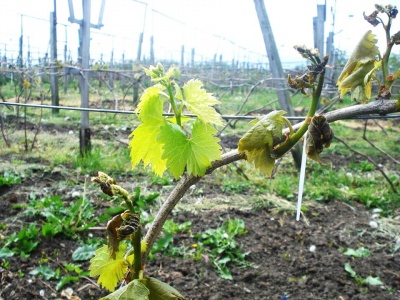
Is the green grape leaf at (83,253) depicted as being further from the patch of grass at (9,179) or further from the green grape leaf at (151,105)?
the green grape leaf at (151,105)

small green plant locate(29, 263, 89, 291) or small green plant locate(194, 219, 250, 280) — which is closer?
small green plant locate(29, 263, 89, 291)

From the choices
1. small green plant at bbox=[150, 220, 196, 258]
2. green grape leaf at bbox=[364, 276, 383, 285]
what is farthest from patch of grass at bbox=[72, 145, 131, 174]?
green grape leaf at bbox=[364, 276, 383, 285]

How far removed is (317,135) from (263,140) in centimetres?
9

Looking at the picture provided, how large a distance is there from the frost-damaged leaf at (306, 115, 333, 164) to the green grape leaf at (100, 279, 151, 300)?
0.96ft

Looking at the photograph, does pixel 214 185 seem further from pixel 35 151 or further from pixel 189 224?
pixel 35 151

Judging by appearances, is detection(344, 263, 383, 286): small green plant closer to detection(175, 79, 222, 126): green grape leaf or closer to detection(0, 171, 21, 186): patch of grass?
detection(175, 79, 222, 126): green grape leaf

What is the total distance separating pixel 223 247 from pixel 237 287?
1.30 ft

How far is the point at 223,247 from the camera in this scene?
2773 mm

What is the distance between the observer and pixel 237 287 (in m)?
2.41

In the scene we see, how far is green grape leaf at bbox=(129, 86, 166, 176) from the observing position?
64 centimetres

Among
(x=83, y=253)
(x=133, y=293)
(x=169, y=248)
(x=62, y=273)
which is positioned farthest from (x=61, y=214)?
(x=133, y=293)

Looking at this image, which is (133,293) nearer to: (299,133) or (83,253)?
(299,133)

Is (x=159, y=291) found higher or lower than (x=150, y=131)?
lower

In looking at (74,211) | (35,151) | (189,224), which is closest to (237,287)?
(189,224)
